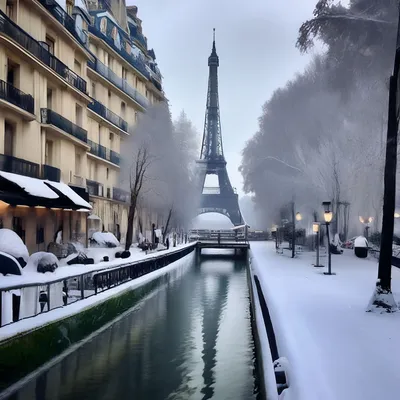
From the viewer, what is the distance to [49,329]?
9.66 meters

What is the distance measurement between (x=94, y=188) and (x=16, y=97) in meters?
13.1

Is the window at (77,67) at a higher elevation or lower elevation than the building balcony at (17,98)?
higher

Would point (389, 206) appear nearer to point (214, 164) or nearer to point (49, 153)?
point (49, 153)

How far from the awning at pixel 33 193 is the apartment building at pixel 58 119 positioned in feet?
0.15

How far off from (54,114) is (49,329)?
53.5ft

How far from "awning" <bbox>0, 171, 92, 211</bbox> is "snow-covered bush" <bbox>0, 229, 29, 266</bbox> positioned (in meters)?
2.13

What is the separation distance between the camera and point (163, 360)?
34.3 feet

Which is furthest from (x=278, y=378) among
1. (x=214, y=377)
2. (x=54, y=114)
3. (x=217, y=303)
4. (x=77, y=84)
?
(x=77, y=84)

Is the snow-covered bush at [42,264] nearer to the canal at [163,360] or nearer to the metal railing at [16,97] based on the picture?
the canal at [163,360]

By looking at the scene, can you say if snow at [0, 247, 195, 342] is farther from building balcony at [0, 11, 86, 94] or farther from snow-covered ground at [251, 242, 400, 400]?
building balcony at [0, 11, 86, 94]

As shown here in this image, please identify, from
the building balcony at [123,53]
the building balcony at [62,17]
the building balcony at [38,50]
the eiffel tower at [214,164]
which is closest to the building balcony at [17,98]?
the building balcony at [38,50]

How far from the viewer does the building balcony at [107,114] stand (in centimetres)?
3334

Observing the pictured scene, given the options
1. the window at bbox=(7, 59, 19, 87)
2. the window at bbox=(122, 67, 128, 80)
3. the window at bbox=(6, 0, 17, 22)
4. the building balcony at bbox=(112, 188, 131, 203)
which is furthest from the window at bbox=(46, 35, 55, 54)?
the window at bbox=(122, 67, 128, 80)

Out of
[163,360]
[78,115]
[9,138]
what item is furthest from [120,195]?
[163,360]
